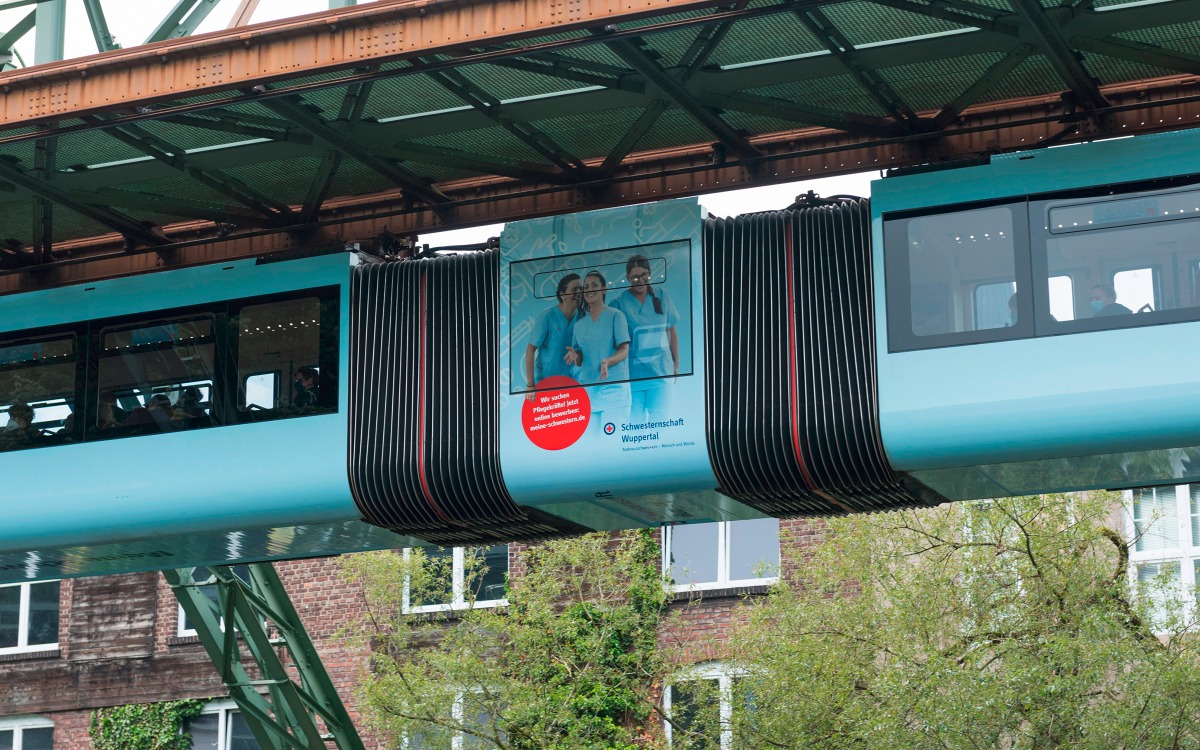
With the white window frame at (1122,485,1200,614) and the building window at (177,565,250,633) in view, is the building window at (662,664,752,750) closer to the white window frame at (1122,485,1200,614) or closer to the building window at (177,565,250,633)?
the white window frame at (1122,485,1200,614)

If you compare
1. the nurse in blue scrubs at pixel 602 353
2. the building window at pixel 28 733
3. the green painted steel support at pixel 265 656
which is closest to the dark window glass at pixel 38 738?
the building window at pixel 28 733

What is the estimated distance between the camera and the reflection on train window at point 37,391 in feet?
54.9

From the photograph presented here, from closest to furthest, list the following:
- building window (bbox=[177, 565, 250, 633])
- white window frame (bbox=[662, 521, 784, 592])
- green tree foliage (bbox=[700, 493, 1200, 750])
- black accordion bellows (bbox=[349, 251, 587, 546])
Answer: black accordion bellows (bbox=[349, 251, 587, 546]), green tree foliage (bbox=[700, 493, 1200, 750]), building window (bbox=[177, 565, 250, 633]), white window frame (bbox=[662, 521, 784, 592])

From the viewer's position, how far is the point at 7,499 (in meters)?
16.8

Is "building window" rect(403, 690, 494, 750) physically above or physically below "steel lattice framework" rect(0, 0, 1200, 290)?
below

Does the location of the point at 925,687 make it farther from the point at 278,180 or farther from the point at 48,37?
the point at 48,37

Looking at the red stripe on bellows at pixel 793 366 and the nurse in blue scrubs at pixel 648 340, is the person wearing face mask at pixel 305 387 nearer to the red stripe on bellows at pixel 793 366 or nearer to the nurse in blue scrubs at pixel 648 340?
the nurse in blue scrubs at pixel 648 340

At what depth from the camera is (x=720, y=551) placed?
2616 cm

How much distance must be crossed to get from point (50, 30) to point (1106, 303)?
10124mm

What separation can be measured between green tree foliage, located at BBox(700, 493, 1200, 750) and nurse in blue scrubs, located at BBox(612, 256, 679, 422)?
209 inches

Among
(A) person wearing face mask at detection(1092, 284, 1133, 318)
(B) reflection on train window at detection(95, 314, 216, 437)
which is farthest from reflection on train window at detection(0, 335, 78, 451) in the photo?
(A) person wearing face mask at detection(1092, 284, 1133, 318)

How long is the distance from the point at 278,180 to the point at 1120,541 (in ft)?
31.7

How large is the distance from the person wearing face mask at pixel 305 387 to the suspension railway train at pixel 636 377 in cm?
5

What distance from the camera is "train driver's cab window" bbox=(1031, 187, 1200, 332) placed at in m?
12.8
